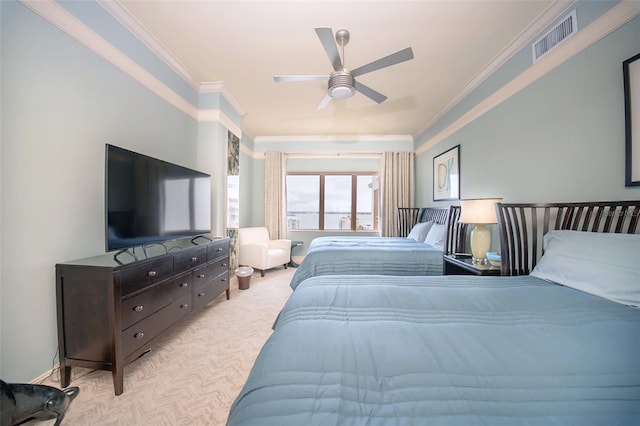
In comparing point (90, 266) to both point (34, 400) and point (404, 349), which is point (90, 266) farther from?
point (404, 349)

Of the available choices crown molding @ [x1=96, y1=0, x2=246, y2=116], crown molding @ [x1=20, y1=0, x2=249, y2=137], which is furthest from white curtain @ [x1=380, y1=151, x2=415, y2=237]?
crown molding @ [x1=20, y1=0, x2=249, y2=137]

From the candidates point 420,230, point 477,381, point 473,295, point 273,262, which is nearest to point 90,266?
point 477,381

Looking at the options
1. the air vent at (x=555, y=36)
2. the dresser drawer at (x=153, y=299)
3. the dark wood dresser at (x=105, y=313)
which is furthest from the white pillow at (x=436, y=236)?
the dark wood dresser at (x=105, y=313)

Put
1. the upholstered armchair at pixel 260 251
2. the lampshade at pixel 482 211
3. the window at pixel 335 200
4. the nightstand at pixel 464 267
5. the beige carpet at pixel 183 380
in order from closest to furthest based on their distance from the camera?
the beige carpet at pixel 183 380 → the nightstand at pixel 464 267 → the lampshade at pixel 482 211 → the upholstered armchair at pixel 260 251 → the window at pixel 335 200

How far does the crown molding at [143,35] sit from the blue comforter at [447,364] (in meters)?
2.75

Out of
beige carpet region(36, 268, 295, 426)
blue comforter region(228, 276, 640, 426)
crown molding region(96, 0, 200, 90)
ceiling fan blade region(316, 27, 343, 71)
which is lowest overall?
beige carpet region(36, 268, 295, 426)

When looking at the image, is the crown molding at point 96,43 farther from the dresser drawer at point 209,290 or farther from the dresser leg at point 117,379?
the dresser leg at point 117,379

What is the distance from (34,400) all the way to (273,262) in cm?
311

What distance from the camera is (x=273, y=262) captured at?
429 cm

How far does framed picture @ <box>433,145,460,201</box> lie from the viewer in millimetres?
3443

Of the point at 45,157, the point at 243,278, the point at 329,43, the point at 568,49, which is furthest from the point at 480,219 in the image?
the point at 45,157

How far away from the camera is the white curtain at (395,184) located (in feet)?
16.5

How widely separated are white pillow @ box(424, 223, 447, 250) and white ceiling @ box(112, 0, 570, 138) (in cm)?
187

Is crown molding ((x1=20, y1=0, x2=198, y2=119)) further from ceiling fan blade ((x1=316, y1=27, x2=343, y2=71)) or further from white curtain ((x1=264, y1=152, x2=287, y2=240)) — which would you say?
white curtain ((x1=264, y1=152, x2=287, y2=240))
